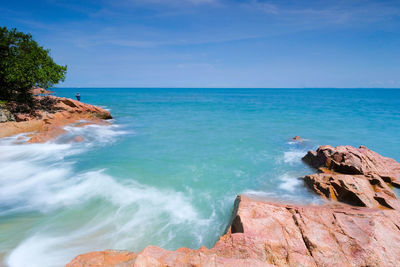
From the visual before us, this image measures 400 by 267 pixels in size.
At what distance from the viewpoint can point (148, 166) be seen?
1330cm

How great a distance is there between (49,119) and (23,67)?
548 centimetres

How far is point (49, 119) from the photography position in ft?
66.9

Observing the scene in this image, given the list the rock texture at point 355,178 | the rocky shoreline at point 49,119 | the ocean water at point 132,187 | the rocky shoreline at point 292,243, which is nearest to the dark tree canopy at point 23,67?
the rocky shoreline at point 49,119

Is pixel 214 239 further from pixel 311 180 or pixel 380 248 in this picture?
pixel 311 180

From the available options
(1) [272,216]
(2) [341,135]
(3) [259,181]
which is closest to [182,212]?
(1) [272,216]

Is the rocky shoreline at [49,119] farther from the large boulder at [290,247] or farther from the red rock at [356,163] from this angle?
the red rock at [356,163]

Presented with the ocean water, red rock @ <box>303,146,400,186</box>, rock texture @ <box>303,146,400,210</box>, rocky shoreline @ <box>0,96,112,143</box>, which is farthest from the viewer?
rocky shoreline @ <box>0,96,112,143</box>

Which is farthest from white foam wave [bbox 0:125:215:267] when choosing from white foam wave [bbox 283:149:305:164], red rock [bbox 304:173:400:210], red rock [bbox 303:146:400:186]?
white foam wave [bbox 283:149:305:164]

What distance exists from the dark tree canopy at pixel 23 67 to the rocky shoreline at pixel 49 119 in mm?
2551

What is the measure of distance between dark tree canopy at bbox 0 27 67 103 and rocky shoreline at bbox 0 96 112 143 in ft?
8.37

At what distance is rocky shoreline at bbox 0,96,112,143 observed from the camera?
17466 millimetres

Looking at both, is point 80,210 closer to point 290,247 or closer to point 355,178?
point 290,247

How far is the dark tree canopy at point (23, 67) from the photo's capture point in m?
20.2

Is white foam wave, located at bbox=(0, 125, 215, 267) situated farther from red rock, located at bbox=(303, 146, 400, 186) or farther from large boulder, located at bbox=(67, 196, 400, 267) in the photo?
red rock, located at bbox=(303, 146, 400, 186)
